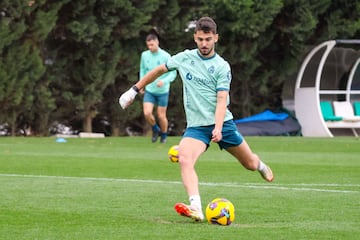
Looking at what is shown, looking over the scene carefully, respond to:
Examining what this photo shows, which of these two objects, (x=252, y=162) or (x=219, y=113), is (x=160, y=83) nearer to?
(x=252, y=162)

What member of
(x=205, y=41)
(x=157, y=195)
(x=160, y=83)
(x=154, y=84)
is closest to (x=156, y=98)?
(x=154, y=84)

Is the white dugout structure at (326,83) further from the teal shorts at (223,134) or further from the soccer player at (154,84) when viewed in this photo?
the teal shorts at (223,134)

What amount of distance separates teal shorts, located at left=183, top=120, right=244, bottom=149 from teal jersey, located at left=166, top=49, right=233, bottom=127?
50 millimetres

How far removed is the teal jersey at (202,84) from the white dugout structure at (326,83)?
18.6m

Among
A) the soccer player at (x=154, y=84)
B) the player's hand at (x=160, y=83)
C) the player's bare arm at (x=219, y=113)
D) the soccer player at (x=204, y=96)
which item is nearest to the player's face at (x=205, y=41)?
the soccer player at (x=204, y=96)

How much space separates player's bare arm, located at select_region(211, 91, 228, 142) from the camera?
831 centimetres

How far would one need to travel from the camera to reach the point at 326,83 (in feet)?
98.2

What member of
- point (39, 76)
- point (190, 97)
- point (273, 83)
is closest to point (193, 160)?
point (190, 97)

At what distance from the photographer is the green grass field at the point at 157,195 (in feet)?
24.0

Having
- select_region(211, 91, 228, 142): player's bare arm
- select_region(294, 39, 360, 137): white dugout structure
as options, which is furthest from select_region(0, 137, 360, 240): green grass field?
select_region(294, 39, 360, 137): white dugout structure

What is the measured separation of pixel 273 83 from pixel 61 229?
69.4 ft

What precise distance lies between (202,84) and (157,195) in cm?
172

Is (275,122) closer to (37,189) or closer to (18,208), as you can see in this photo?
(37,189)

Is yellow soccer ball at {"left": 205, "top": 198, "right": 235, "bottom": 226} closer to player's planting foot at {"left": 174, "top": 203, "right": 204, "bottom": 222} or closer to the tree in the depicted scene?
player's planting foot at {"left": 174, "top": 203, "right": 204, "bottom": 222}
